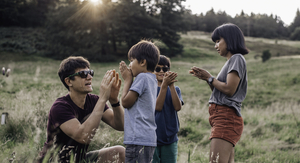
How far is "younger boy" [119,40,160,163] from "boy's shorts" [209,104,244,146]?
2.20 ft

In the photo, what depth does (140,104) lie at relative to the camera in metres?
2.28

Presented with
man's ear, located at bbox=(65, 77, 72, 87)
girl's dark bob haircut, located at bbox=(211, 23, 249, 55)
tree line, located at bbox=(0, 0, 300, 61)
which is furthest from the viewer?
tree line, located at bbox=(0, 0, 300, 61)

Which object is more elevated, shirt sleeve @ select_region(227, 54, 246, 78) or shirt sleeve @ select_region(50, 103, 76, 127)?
shirt sleeve @ select_region(227, 54, 246, 78)

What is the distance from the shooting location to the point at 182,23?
39.4m

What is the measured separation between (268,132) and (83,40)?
31.6 m

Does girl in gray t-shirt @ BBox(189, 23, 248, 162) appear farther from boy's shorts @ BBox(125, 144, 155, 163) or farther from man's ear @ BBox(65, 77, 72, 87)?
man's ear @ BBox(65, 77, 72, 87)

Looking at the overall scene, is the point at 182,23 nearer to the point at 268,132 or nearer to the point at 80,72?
the point at 268,132

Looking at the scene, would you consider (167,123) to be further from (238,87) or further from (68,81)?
(68,81)

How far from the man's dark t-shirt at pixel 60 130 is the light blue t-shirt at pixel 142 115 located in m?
0.61

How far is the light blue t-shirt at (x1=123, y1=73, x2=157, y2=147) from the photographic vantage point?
7.16ft

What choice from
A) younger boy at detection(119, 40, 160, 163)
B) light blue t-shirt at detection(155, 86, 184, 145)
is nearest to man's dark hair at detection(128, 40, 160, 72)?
younger boy at detection(119, 40, 160, 163)

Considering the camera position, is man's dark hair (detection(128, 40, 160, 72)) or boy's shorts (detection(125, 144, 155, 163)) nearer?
boy's shorts (detection(125, 144, 155, 163))

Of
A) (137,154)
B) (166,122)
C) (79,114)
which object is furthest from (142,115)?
(79,114)

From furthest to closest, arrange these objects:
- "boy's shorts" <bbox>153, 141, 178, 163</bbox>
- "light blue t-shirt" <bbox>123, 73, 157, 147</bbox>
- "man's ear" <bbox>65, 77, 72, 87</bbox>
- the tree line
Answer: the tree line
"boy's shorts" <bbox>153, 141, 178, 163</bbox>
"man's ear" <bbox>65, 77, 72, 87</bbox>
"light blue t-shirt" <bbox>123, 73, 157, 147</bbox>
